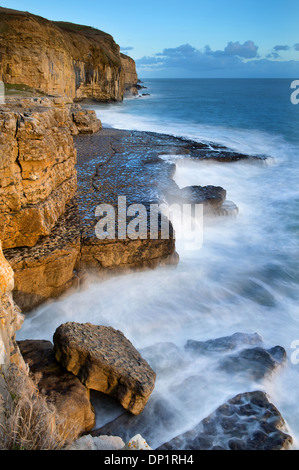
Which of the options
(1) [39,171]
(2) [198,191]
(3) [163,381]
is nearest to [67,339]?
(3) [163,381]

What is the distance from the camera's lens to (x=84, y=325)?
386 centimetres

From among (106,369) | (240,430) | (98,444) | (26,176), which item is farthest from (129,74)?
(98,444)

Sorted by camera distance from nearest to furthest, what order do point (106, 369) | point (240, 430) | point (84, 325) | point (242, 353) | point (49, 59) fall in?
point (240, 430), point (106, 369), point (84, 325), point (242, 353), point (49, 59)

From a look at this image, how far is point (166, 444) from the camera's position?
3.09m

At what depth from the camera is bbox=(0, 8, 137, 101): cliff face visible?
19.6 meters

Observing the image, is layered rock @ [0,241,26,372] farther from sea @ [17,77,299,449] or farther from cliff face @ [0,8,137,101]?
cliff face @ [0,8,137,101]

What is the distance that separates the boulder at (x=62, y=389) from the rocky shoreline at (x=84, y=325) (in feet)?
0.03

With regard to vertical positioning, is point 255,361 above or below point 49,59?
below

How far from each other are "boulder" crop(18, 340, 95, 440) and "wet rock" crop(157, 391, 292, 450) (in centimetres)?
77

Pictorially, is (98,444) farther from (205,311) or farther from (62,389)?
(205,311)

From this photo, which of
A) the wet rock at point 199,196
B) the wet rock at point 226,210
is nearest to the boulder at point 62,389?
the wet rock at point 199,196

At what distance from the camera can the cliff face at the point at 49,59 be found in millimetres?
19578

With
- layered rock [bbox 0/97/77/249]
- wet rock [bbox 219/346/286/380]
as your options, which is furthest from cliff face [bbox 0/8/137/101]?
wet rock [bbox 219/346/286/380]

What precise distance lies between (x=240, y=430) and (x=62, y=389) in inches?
68.7
